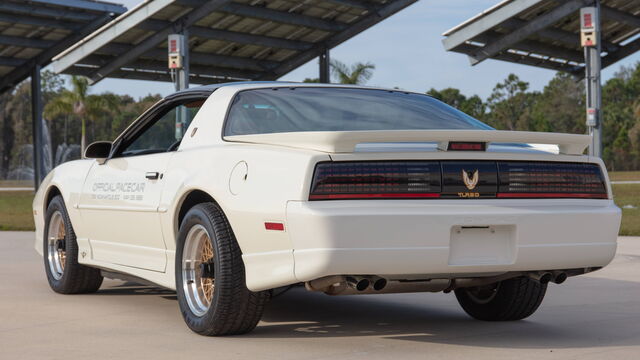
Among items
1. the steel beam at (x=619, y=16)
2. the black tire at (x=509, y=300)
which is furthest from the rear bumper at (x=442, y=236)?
the steel beam at (x=619, y=16)

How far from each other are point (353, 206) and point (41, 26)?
Result: 23093 mm

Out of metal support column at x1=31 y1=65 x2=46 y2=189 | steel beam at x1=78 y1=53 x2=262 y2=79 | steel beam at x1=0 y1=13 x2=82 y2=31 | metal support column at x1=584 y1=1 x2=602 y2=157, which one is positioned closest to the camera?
metal support column at x1=584 y1=1 x2=602 y2=157

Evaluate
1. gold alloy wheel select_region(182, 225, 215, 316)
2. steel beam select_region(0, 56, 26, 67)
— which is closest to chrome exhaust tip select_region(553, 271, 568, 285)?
gold alloy wheel select_region(182, 225, 215, 316)

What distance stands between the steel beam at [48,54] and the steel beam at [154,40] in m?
3.49

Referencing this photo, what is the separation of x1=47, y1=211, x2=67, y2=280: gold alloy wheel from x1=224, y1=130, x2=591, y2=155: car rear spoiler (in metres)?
2.95

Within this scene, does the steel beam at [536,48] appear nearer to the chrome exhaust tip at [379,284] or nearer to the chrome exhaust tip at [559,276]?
the chrome exhaust tip at [559,276]

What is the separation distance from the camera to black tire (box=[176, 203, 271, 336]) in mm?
5301

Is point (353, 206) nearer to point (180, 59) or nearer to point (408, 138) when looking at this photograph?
point (408, 138)

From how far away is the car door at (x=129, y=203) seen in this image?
6.20 m

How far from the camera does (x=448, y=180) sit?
5.03 m

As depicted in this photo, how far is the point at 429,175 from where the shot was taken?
16.4 ft

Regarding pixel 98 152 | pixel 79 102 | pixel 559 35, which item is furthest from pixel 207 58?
pixel 79 102

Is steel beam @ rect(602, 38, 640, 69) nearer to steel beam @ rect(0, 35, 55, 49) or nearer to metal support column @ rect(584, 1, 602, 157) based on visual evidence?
metal support column @ rect(584, 1, 602, 157)

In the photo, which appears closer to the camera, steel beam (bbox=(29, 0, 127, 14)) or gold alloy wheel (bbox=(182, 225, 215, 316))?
gold alloy wheel (bbox=(182, 225, 215, 316))
